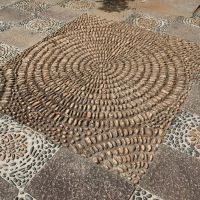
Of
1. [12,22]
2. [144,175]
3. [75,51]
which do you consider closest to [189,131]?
[144,175]

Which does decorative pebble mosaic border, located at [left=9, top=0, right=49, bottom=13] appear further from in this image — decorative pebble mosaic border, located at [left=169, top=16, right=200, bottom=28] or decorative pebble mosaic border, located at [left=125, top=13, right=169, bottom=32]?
decorative pebble mosaic border, located at [left=169, top=16, right=200, bottom=28]

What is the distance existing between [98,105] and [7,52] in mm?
2520

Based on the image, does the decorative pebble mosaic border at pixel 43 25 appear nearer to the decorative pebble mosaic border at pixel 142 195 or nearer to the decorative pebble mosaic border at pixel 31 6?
the decorative pebble mosaic border at pixel 31 6

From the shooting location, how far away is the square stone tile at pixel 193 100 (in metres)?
4.74

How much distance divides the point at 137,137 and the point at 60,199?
1.44 metres

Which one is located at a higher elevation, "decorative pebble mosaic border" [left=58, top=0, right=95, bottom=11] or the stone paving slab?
"decorative pebble mosaic border" [left=58, top=0, right=95, bottom=11]

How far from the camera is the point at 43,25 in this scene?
700cm

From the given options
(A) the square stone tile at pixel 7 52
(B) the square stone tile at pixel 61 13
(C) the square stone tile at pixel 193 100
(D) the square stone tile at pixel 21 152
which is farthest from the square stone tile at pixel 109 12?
(D) the square stone tile at pixel 21 152

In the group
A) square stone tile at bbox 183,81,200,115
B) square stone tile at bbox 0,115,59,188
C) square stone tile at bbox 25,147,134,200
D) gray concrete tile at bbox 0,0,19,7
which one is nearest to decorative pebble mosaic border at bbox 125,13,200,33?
square stone tile at bbox 183,81,200,115

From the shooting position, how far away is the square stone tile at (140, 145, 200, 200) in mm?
3512

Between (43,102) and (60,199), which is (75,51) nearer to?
(43,102)

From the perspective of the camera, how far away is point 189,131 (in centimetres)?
432

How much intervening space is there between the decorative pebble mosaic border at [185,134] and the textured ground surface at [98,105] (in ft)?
0.05

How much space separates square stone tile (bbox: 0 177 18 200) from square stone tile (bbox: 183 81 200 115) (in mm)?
2904
